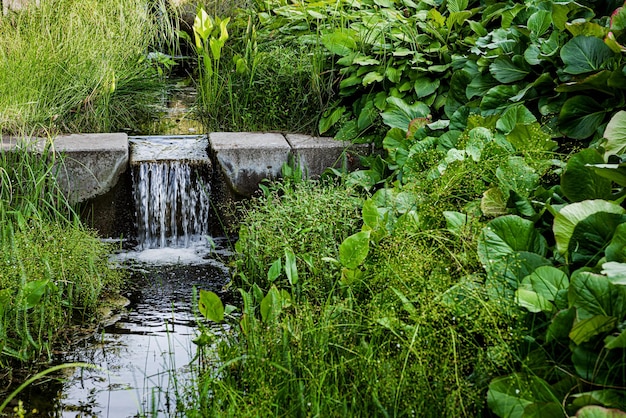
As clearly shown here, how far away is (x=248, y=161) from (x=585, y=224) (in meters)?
2.83

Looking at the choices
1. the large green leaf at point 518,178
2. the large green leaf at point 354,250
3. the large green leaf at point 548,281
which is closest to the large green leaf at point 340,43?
the large green leaf at point 518,178

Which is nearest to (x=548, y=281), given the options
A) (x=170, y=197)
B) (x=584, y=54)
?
(x=584, y=54)

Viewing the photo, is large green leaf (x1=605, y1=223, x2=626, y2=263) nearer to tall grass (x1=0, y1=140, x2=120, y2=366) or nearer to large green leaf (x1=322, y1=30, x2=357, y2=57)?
tall grass (x1=0, y1=140, x2=120, y2=366)

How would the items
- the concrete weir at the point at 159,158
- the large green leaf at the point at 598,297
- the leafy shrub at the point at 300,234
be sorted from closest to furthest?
the large green leaf at the point at 598,297 → the leafy shrub at the point at 300,234 → the concrete weir at the point at 159,158

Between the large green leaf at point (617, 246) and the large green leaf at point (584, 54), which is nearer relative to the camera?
the large green leaf at point (617, 246)

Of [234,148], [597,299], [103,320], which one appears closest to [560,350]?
[597,299]

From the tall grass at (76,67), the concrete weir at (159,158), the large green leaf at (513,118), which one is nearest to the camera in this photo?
the large green leaf at (513,118)

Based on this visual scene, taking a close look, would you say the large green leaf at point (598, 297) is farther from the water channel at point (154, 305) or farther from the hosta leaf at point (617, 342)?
the water channel at point (154, 305)

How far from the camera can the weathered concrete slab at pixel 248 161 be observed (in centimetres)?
509

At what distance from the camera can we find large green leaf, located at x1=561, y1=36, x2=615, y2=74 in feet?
11.7

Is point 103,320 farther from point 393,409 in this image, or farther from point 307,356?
point 393,409

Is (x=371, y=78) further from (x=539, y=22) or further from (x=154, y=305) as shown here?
(x=154, y=305)

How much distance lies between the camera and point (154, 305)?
13.4 ft

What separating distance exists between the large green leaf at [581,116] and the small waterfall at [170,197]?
2441 mm
